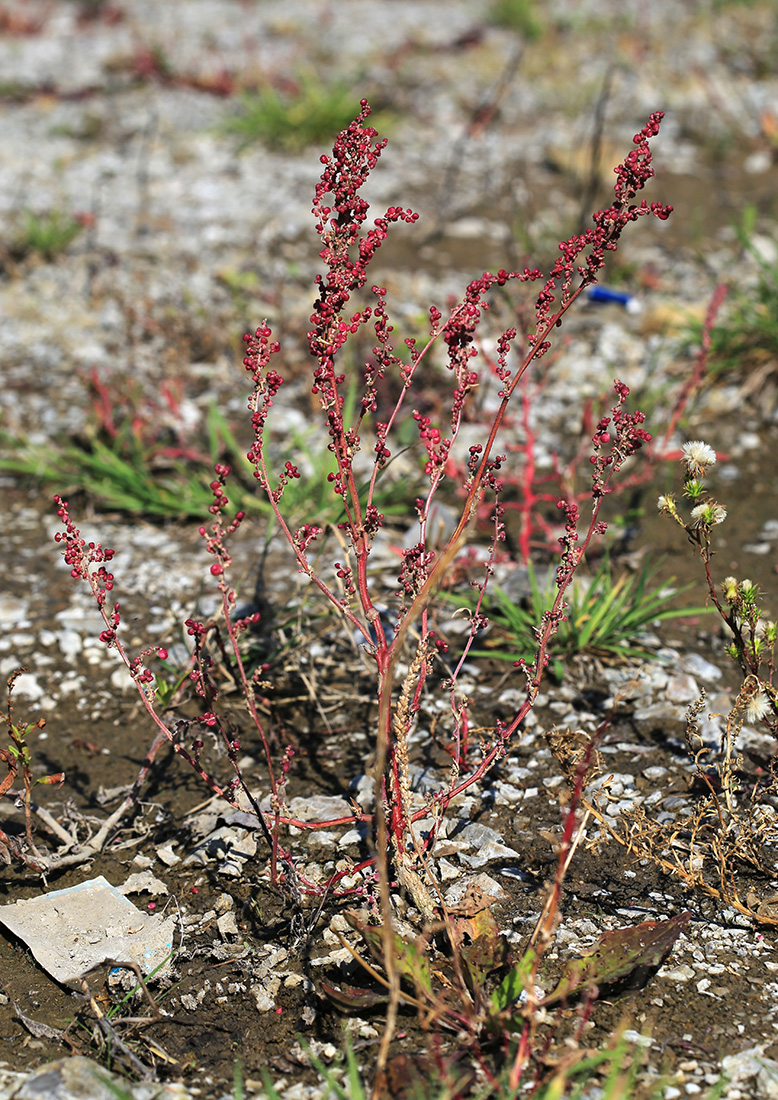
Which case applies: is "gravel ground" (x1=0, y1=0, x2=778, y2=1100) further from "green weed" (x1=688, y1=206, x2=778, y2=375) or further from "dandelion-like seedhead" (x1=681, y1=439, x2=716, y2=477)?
"dandelion-like seedhead" (x1=681, y1=439, x2=716, y2=477)

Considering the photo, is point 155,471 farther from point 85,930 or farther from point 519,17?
point 519,17

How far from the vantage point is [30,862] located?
8.64 ft

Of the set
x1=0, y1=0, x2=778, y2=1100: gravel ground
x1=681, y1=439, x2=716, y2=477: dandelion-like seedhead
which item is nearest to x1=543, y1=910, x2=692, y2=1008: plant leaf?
x1=0, y1=0, x2=778, y2=1100: gravel ground

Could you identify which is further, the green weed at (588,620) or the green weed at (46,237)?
the green weed at (46,237)

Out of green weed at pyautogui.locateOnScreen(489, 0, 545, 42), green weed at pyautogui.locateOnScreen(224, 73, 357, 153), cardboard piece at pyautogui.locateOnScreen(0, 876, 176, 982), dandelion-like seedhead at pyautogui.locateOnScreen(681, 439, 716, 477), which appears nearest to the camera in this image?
dandelion-like seedhead at pyautogui.locateOnScreen(681, 439, 716, 477)

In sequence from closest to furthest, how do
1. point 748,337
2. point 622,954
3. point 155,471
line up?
1. point 622,954
2. point 155,471
3. point 748,337

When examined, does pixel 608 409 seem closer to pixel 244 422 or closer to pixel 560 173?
pixel 244 422

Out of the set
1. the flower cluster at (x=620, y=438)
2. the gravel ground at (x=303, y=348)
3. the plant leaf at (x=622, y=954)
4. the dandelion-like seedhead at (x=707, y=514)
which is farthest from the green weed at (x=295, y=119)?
the plant leaf at (x=622, y=954)

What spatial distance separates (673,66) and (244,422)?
652 centimetres

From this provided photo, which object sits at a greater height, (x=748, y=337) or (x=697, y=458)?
(x=697, y=458)

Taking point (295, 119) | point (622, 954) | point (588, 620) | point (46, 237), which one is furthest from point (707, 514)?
point (295, 119)

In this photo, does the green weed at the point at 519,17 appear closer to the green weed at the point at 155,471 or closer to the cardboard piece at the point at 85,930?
the green weed at the point at 155,471

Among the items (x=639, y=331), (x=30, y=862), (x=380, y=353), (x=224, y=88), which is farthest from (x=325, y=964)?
(x=224, y=88)

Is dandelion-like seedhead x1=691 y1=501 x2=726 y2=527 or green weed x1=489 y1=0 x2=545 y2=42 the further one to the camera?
green weed x1=489 y1=0 x2=545 y2=42
